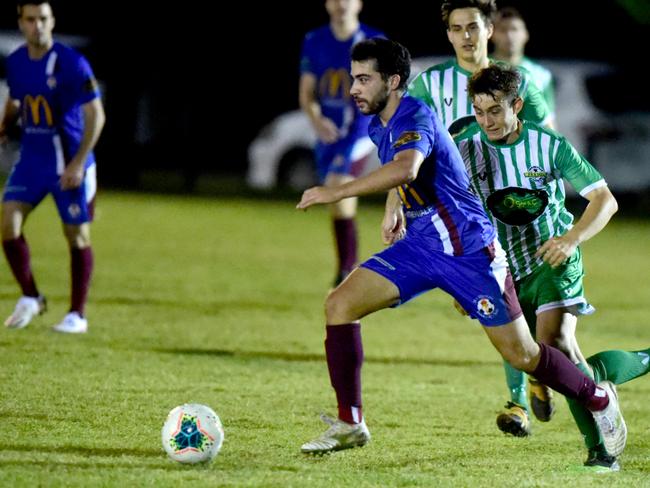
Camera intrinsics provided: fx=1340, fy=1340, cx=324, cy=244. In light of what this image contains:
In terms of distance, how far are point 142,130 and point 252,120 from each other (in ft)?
11.4

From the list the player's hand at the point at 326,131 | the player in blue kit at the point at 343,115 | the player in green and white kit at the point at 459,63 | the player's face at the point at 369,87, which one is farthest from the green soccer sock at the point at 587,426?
the player's hand at the point at 326,131

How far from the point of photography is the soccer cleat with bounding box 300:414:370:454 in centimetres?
567

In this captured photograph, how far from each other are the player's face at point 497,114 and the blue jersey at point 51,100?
3.59m

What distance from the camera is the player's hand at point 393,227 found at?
620 centimetres

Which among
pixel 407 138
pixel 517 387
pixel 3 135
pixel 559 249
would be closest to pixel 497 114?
pixel 407 138

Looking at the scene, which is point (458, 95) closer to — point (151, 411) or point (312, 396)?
point (312, 396)

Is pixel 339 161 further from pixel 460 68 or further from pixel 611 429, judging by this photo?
pixel 611 429

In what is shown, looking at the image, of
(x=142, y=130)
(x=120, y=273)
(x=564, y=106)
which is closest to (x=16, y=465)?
(x=120, y=273)

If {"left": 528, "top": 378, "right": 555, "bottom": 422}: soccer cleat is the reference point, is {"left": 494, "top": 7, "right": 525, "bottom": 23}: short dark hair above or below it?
above

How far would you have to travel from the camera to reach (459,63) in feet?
23.3

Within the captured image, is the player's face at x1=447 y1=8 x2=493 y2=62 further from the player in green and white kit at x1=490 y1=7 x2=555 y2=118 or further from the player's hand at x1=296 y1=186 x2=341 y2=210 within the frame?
the player in green and white kit at x1=490 y1=7 x2=555 y2=118

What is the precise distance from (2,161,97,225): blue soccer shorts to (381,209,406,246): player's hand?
10.3 ft

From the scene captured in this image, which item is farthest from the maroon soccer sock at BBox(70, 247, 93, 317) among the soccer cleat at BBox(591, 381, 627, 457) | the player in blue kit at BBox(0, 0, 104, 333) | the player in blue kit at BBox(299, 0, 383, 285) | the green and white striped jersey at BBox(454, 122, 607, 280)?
the soccer cleat at BBox(591, 381, 627, 457)

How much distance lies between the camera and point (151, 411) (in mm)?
6508
